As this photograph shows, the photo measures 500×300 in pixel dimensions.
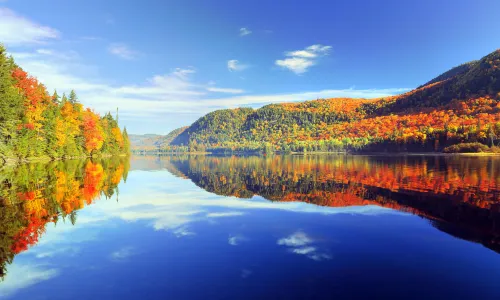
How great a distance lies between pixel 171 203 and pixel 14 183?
57.0ft

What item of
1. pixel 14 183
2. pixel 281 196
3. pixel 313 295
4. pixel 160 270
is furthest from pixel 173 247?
pixel 14 183

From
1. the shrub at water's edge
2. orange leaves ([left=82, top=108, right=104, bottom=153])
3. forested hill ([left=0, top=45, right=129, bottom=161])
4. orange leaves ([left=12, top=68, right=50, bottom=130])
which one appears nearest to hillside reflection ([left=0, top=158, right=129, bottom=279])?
forested hill ([left=0, top=45, right=129, bottom=161])

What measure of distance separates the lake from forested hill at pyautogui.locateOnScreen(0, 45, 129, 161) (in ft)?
110

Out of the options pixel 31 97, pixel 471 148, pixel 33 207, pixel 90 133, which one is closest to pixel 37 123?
pixel 31 97

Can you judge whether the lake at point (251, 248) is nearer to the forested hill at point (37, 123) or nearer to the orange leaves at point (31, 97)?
the forested hill at point (37, 123)

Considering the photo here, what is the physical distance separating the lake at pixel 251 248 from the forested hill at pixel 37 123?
1317 inches

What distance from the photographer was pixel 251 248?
38.8 feet

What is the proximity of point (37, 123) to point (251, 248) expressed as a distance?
66320 millimetres

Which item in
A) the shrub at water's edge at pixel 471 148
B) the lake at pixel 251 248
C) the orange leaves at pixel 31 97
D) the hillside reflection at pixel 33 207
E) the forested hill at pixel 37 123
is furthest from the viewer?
the shrub at water's edge at pixel 471 148

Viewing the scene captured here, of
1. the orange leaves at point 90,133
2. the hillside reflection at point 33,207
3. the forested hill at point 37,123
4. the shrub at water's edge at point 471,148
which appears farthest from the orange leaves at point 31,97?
the shrub at water's edge at point 471,148

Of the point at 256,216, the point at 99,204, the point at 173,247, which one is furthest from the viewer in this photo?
the point at 99,204

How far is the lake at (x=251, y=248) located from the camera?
27.4ft

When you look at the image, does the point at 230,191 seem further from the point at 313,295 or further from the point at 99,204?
the point at 313,295

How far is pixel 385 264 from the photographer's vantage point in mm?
9922
